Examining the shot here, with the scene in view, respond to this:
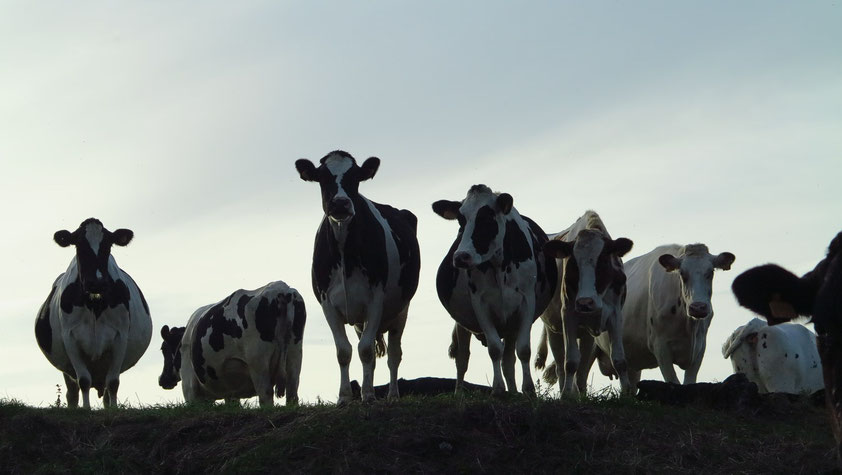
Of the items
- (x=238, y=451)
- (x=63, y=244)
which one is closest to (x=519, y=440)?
(x=238, y=451)

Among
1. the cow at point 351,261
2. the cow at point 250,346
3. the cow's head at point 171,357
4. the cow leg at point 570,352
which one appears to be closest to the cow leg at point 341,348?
the cow at point 351,261

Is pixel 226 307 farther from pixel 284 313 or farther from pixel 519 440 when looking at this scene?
pixel 519 440

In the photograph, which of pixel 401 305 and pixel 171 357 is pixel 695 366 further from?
pixel 171 357

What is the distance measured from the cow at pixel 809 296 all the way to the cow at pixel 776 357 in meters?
13.8

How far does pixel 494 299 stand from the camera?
50.5 ft

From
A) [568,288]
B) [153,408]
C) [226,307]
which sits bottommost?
[153,408]

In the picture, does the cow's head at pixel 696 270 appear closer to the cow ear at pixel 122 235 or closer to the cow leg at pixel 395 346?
the cow leg at pixel 395 346

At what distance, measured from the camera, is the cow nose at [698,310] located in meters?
16.5

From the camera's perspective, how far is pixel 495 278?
1543cm

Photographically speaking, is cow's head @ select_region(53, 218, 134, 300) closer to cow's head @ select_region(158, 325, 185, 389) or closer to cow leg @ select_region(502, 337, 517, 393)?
cow's head @ select_region(158, 325, 185, 389)

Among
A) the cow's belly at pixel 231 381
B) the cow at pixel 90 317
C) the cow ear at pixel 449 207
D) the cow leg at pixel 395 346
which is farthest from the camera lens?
the cow's belly at pixel 231 381

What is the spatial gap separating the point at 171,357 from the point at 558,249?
11336mm

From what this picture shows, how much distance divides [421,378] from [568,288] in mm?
3255

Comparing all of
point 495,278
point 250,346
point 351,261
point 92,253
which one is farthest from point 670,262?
point 92,253
